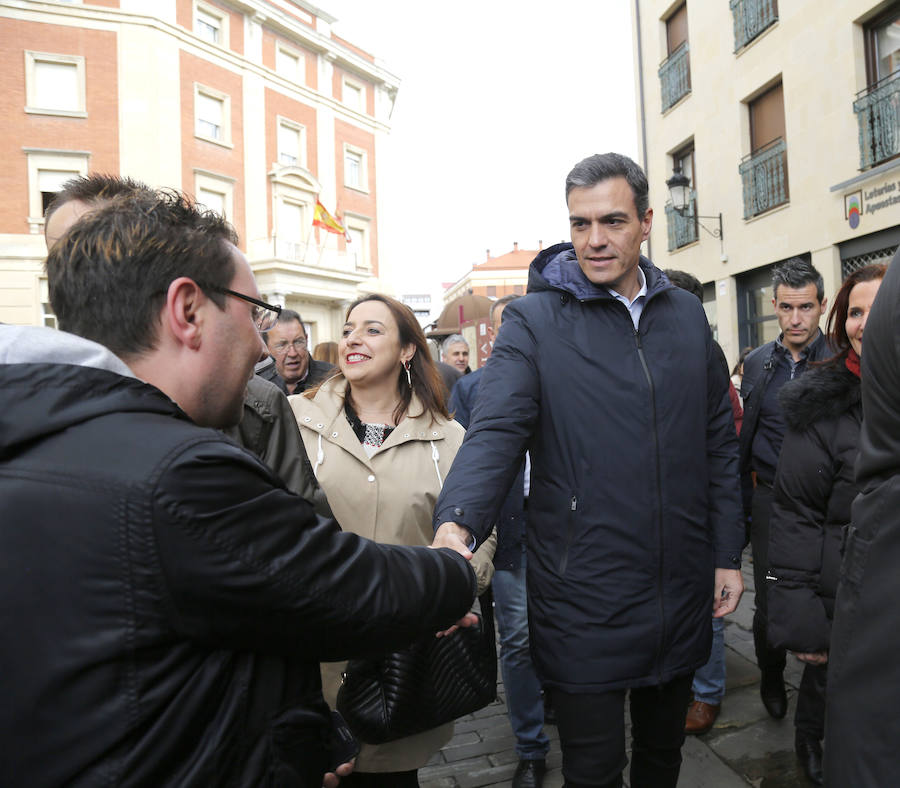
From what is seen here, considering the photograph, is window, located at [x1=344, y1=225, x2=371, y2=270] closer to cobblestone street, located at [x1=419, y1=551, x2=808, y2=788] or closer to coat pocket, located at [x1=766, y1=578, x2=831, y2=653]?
cobblestone street, located at [x1=419, y1=551, x2=808, y2=788]

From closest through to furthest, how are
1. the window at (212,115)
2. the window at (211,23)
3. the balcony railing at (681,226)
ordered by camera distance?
the balcony railing at (681,226), the window at (212,115), the window at (211,23)

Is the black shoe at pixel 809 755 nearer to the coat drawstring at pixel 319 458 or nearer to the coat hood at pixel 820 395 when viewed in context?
the coat hood at pixel 820 395

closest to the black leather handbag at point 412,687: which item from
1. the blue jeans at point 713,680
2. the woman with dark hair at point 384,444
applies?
the woman with dark hair at point 384,444

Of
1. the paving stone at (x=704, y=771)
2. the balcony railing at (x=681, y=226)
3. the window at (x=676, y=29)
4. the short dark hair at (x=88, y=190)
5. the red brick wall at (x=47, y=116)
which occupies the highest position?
the red brick wall at (x=47, y=116)

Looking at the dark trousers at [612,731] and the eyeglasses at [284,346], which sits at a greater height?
the eyeglasses at [284,346]

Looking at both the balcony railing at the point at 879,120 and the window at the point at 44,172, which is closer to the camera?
the balcony railing at the point at 879,120

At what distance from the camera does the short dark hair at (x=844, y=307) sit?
2762 millimetres

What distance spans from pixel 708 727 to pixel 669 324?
2.28m

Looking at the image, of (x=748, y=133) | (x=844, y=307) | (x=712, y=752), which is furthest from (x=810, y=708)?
(x=748, y=133)

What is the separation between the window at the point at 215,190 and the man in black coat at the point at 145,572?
25.3 meters

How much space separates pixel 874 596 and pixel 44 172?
85.8 ft

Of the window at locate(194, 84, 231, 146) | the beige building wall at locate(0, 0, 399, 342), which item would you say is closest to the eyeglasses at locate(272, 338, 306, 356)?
the beige building wall at locate(0, 0, 399, 342)

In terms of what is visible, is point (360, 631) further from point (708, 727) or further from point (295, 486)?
point (708, 727)

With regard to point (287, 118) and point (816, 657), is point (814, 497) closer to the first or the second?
point (816, 657)
